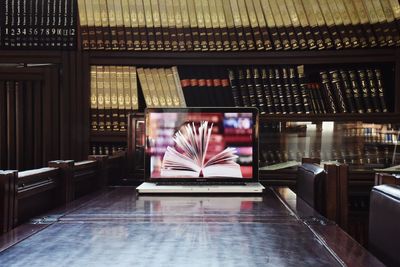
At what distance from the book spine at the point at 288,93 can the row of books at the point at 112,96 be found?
2.51 ft

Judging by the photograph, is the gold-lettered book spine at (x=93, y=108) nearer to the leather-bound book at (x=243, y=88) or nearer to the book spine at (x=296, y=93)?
the leather-bound book at (x=243, y=88)

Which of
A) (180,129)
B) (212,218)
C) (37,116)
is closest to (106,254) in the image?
(212,218)

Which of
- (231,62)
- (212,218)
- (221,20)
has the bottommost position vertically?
(212,218)

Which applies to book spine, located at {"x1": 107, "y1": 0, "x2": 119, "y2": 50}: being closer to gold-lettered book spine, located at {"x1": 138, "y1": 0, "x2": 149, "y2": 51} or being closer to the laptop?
gold-lettered book spine, located at {"x1": 138, "y1": 0, "x2": 149, "y2": 51}

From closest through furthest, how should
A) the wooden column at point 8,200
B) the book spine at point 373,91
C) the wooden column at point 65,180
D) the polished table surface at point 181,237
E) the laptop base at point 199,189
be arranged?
1. the polished table surface at point 181,237
2. the wooden column at point 8,200
3. the wooden column at point 65,180
4. the laptop base at point 199,189
5. the book spine at point 373,91

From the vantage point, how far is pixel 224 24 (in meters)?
2.44

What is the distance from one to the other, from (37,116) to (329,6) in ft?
5.42

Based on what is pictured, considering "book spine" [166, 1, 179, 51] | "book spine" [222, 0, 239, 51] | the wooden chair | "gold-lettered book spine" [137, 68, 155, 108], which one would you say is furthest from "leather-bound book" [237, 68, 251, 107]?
the wooden chair

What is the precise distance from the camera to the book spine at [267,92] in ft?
7.98

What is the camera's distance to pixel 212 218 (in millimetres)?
1093

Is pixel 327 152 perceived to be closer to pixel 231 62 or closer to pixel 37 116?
pixel 231 62

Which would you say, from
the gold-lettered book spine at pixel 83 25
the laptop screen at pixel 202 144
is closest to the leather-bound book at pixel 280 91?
the laptop screen at pixel 202 144

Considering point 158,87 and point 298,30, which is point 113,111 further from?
point 298,30

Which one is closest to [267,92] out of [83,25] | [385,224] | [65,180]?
[83,25]
